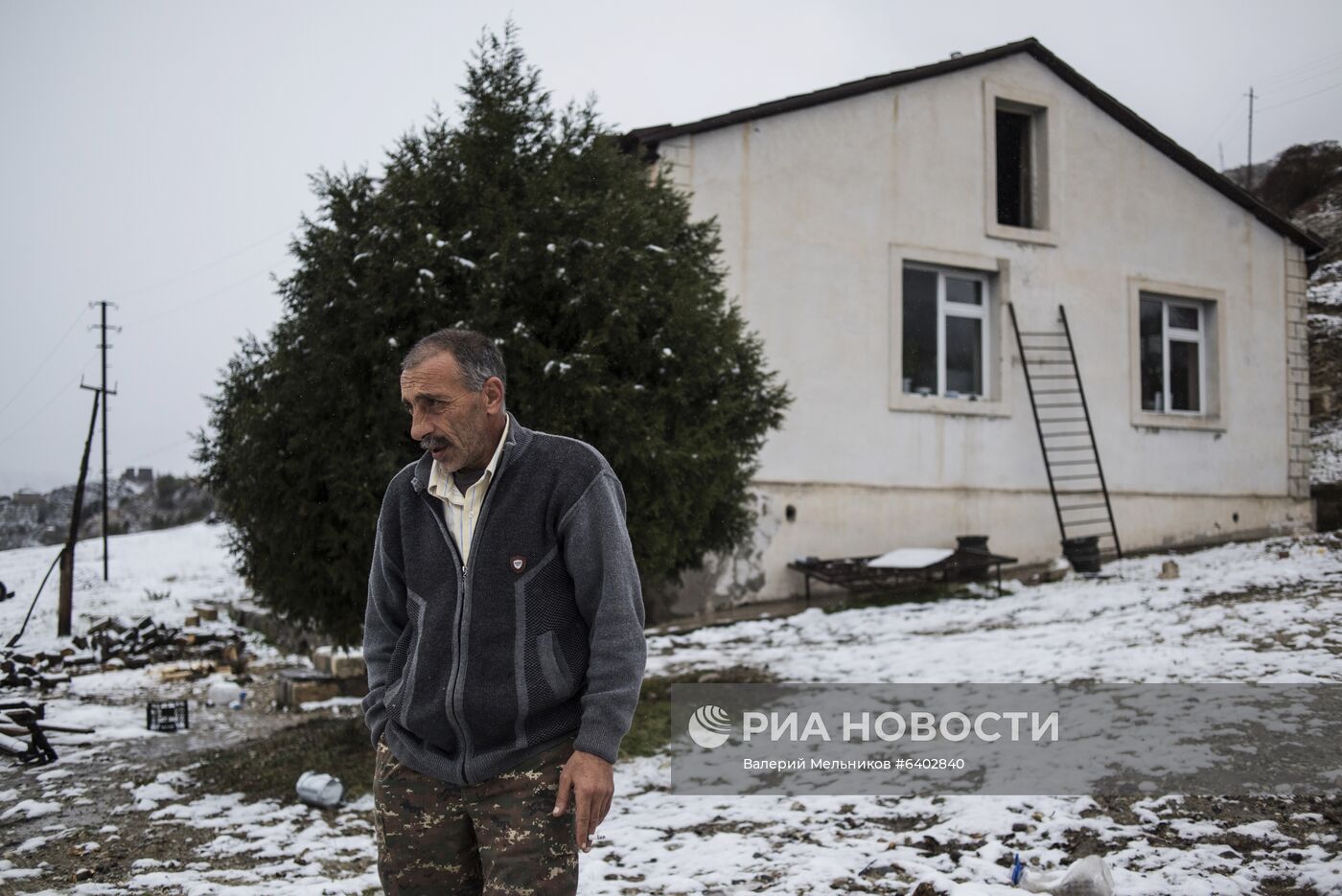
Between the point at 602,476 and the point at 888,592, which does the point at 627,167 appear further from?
the point at 888,592

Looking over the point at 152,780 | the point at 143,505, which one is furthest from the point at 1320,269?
the point at 143,505

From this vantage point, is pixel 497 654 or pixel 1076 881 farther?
pixel 1076 881

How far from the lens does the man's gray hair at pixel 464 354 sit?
2.64 m

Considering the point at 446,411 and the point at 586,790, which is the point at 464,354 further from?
the point at 586,790

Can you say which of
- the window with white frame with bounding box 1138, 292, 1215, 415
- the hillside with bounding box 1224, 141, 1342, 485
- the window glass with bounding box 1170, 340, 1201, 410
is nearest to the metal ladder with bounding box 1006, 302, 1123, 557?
the window with white frame with bounding box 1138, 292, 1215, 415

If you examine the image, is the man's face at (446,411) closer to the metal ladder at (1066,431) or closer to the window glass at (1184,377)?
the metal ladder at (1066,431)

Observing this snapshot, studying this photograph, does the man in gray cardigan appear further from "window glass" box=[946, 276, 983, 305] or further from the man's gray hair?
"window glass" box=[946, 276, 983, 305]

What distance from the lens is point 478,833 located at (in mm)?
2492

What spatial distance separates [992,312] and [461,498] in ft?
40.8

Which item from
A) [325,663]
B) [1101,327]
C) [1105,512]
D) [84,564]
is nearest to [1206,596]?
Result: [1105,512]

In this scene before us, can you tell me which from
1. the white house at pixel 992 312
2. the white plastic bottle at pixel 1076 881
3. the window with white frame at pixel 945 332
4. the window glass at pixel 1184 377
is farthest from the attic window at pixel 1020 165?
the white plastic bottle at pixel 1076 881

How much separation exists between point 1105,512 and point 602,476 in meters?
13.1

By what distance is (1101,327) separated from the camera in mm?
14508

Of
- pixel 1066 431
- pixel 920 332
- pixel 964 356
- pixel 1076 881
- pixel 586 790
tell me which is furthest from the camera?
pixel 1066 431
